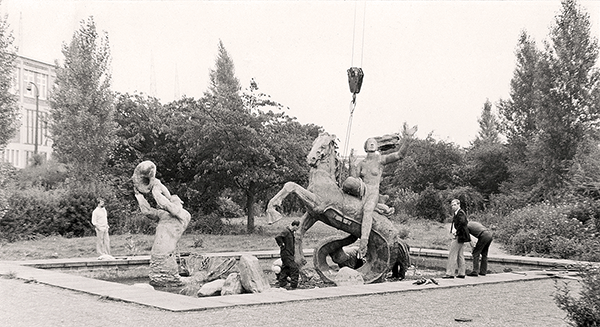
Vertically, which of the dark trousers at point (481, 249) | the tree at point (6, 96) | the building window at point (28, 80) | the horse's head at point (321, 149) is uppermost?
the building window at point (28, 80)

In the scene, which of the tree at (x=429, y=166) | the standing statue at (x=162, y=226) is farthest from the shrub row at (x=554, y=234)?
the tree at (x=429, y=166)

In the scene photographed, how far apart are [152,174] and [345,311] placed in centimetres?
610

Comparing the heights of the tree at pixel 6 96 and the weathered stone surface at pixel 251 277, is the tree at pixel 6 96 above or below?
above

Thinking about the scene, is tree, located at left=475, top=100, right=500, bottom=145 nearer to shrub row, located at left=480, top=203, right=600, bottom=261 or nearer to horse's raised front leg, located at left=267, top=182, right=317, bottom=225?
shrub row, located at left=480, top=203, right=600, bottom=261

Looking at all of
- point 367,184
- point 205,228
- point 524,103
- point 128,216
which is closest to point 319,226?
point 205,228

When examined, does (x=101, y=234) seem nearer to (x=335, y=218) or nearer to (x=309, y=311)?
(x=335, y=218)

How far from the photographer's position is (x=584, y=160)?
30031 millimetres

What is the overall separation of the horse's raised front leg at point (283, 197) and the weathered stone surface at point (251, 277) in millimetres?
1037

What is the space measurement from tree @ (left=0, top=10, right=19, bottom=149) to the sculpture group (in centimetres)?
1453

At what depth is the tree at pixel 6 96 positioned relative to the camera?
26328mm

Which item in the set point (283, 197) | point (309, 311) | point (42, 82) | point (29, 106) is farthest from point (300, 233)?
point (42, 82)

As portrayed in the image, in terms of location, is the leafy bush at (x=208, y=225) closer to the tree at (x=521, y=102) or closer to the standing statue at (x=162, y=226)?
the standing statue at (x=162, y=226)

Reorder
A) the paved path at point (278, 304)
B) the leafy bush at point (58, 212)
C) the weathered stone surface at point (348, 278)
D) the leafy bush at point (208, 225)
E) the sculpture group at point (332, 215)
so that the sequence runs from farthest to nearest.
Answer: the leafy bush at point (208, 225)
the leafy bush at point (58, 212)
the sculpture group at point (332, 215)
the weathered stone surface at point (348, 278)
the paved path at point (278, 304)

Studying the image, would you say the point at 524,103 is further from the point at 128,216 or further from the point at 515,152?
the point at 128,216
